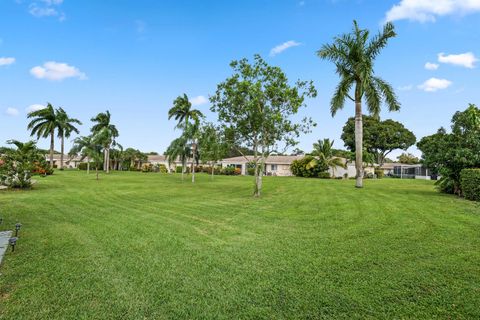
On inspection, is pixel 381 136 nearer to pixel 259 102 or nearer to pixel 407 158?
pixel 407 158

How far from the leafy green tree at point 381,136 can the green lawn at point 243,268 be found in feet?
155

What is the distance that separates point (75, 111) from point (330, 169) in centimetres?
4576

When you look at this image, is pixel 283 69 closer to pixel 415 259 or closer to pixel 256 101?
pixel 256 101

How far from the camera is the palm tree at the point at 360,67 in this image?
1970 cm

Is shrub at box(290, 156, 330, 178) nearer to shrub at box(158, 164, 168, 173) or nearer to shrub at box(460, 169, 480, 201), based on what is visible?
shrub at box(460, 169, 480, 201)

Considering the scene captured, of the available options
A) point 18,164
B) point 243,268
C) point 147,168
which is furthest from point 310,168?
point 243,268

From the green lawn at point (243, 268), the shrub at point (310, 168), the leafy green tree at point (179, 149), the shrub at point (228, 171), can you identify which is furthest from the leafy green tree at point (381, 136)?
the green lawn at point (243, 268)

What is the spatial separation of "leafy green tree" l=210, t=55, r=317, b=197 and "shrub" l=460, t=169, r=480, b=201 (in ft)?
26.9

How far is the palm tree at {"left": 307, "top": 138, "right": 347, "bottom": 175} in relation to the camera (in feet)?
123

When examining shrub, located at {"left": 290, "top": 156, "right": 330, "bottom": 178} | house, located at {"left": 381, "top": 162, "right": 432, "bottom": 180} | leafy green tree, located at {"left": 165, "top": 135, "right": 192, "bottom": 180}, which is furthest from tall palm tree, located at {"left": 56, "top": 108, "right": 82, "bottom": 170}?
house, located at {"left": 381, "top": 162, "right": 432, "bottom": 180}

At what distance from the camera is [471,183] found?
43.1 ft

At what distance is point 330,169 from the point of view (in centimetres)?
3934

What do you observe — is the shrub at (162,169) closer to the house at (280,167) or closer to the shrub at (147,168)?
the shrub at (147,168)

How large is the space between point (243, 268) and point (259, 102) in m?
11.6
